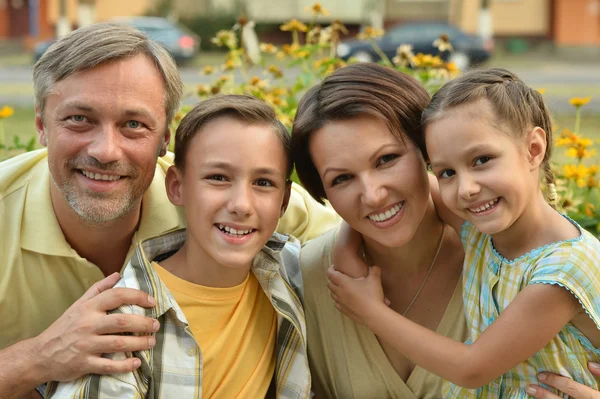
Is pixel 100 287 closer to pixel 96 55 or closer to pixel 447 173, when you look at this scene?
pixel 96 55

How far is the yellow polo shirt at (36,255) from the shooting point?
2.75 m

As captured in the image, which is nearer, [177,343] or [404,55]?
[177,343]

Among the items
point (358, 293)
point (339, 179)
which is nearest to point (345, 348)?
point (358, 293)

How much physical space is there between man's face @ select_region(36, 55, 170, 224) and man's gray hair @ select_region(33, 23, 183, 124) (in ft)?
0.09

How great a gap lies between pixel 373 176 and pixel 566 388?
0.87 meters

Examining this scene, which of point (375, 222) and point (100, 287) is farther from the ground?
point (375, 222)

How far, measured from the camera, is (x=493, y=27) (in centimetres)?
2817

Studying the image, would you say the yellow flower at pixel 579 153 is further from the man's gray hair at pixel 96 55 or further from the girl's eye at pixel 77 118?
the girl's eye at pixel 77 118

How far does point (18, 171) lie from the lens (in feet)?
9.62

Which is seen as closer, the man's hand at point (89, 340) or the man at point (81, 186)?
the man's hand at point (89, 340)

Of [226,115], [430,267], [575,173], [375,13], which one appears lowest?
[375,13]

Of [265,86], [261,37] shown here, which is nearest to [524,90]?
[265,86]

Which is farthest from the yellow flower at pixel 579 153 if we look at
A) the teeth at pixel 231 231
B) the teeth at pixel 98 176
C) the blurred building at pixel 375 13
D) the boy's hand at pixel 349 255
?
the blurred building at pixel 375 13

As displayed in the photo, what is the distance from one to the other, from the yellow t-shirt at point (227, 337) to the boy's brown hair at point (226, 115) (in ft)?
1.33
